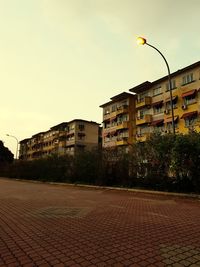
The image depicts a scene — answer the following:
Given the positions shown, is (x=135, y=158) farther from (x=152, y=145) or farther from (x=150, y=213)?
(x=150, y=213)

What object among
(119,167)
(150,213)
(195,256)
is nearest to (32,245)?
(195,256)

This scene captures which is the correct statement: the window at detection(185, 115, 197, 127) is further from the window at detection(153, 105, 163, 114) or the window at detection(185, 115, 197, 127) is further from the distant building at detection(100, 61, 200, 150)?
the window at detection(153, 105, 163, 114)

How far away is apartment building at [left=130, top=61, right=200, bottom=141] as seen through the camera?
3803cm

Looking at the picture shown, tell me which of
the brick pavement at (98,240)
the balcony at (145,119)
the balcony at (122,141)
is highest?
the balcony at (145,119)

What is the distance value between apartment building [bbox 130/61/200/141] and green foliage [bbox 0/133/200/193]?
12413mm

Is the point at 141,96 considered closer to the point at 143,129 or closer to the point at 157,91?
the point at 157,91

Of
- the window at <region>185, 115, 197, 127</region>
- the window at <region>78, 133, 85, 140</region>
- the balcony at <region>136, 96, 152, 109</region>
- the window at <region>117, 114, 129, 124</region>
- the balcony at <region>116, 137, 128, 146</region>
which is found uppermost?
the balcony at <region>136, 96, 152, 109</region>

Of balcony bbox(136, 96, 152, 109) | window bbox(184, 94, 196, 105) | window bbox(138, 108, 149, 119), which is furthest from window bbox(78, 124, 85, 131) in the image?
window bbox(184, 94, 196, 105)

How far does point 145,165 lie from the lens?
1864cm

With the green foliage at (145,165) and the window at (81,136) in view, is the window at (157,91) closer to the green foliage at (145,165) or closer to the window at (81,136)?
the green foliage at (145,165)

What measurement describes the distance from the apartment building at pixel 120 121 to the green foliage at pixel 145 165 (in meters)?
24.8

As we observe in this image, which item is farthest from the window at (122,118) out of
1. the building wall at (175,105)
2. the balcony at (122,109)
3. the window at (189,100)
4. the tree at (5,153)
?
the tree at (5,153)

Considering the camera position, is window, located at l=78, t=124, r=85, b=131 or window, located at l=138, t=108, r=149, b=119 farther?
window, located at l=78, t=124, r=85, b=131

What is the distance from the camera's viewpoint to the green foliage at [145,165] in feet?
50.3
